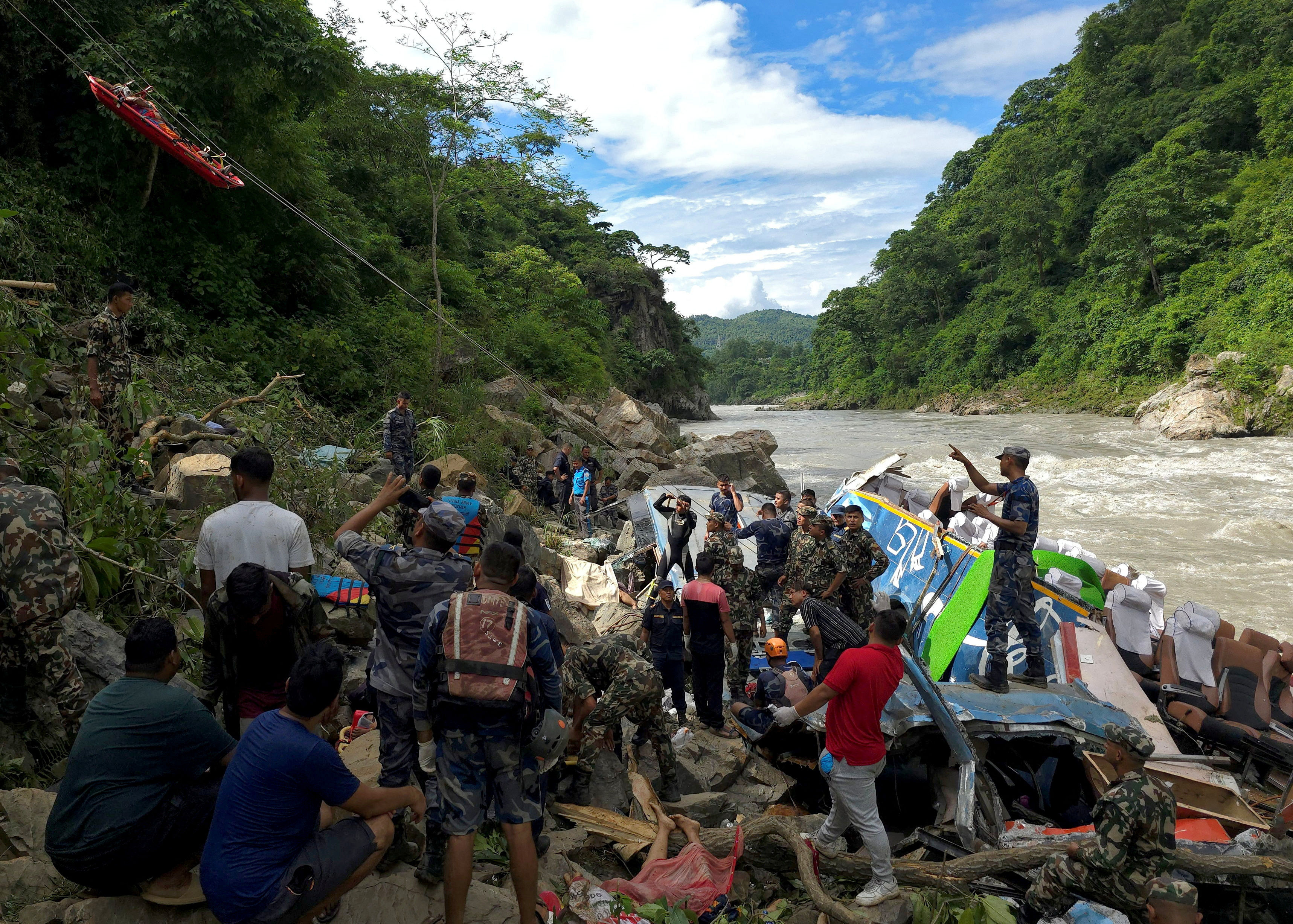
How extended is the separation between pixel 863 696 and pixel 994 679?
7.16 ft

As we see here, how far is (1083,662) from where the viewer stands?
17.9ft

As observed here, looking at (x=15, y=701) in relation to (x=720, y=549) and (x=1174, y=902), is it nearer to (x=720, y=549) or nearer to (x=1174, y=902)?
(x=720, y=549)

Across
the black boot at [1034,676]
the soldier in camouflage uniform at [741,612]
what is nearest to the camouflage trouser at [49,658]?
the soldier in camouflage uniform at [741,612]

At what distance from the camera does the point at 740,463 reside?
18.0 m

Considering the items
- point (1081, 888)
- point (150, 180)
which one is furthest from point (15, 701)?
point (150, 180)

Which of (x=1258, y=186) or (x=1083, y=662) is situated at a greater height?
(x=1258, y=186)

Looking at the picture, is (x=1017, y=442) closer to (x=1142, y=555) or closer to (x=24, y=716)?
(x=1142, y=555)

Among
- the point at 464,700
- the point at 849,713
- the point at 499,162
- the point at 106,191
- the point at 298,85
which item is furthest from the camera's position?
Answer: the point at 499,162

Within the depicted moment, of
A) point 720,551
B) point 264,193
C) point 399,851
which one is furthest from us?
point 264,193

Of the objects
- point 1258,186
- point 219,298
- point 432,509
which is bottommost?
point 432,509

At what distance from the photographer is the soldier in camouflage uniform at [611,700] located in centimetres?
385

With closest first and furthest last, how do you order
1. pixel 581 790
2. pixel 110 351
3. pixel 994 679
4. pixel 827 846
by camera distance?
pixel 827 846 < pixel 581 790 < pixel 994 679 < pixel 110 351

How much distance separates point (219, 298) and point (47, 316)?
19.6 feet

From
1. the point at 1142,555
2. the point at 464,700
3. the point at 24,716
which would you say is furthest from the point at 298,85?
the point at 1142,555
